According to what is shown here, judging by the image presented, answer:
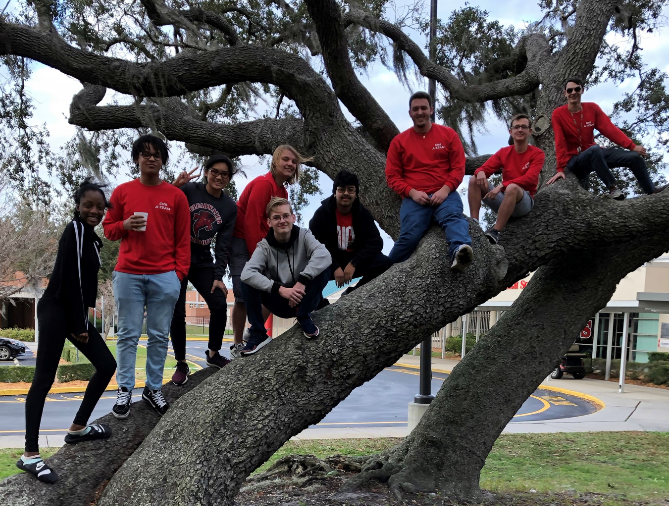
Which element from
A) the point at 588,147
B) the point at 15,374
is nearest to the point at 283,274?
the point at 588,147

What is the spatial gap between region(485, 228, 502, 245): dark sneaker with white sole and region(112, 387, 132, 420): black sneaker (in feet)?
8.98

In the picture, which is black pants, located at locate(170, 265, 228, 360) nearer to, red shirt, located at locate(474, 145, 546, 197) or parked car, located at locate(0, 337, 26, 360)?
red shirt, located at locate(474, 145, 546, 197)

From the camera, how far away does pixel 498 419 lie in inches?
204

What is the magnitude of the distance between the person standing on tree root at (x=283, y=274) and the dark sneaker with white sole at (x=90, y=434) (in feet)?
3.42

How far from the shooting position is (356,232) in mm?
4305

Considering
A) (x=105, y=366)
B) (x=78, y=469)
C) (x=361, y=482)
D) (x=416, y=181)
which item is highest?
(x=416, y=181)

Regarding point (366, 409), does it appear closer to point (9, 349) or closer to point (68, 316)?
point (68, 316)

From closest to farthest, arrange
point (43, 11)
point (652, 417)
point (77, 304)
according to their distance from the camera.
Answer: point (77, 304)
point (43, 11)
point (652, 417)

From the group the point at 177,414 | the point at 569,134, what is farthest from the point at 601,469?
the point at 177,414

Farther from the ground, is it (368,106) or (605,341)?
(368,106)

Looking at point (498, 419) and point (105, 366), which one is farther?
point (498, 419)

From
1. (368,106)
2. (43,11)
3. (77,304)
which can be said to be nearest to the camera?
(77,304)

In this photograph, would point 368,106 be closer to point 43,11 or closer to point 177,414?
point 43,11

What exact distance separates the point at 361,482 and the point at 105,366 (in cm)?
265
